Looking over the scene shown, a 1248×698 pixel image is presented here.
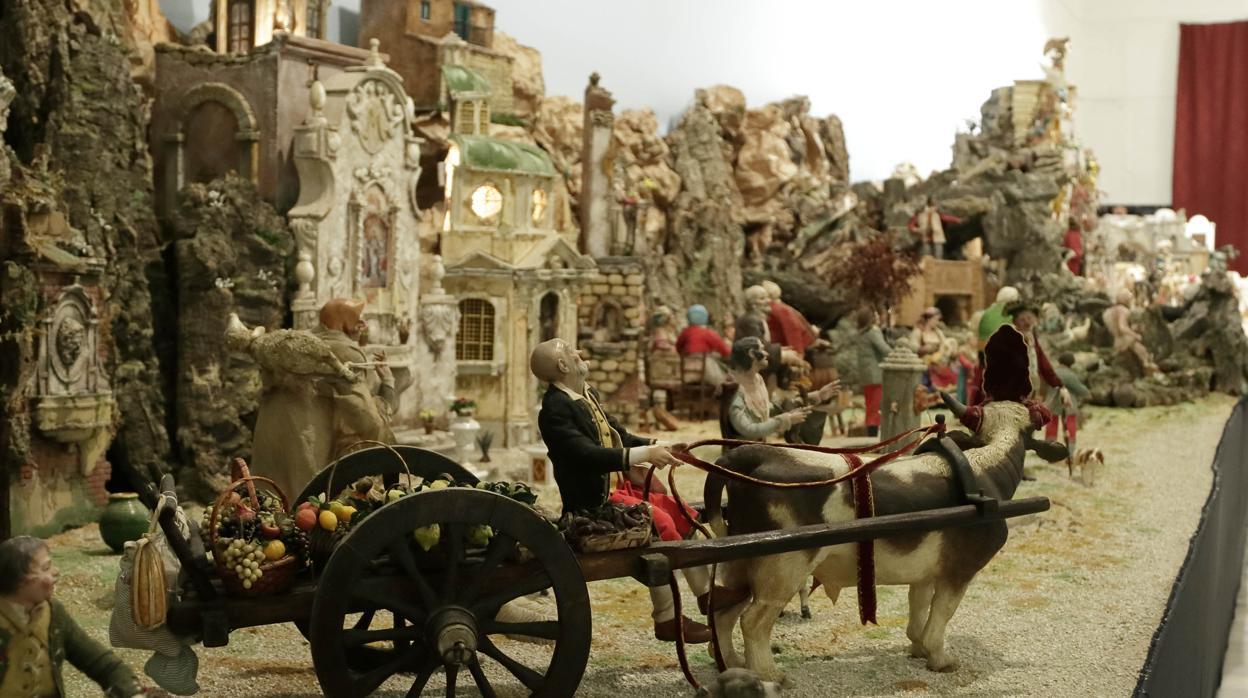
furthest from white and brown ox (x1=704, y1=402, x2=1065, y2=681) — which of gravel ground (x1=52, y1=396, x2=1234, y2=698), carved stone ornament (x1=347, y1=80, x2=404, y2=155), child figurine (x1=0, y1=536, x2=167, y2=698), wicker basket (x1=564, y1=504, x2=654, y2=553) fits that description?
carved stone ornament (x1=347, y1=80, x2=404, y2=155)

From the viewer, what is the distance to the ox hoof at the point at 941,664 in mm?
6605

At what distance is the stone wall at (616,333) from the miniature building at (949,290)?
267 inches

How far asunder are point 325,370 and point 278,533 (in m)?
2.18

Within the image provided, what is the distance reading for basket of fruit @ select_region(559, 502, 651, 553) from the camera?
536 cm

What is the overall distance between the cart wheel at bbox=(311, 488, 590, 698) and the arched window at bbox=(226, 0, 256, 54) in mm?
9106

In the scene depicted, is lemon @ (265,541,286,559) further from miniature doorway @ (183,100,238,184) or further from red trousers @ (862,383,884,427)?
red trousers @ (862,383,884,427)

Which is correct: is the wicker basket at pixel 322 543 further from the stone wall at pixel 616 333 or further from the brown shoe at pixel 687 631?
the stone wall at pixel 616 333

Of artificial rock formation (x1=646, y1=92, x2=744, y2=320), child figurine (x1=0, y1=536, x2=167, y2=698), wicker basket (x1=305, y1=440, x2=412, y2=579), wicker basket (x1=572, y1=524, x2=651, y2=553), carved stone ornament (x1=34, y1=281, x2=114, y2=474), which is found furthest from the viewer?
artificial rock formation (x1=646, y1=92, x2=744, y2=320)

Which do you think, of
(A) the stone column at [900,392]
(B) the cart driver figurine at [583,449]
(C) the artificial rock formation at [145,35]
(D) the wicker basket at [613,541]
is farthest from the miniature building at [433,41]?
(D) the wicker basket at [613,541]

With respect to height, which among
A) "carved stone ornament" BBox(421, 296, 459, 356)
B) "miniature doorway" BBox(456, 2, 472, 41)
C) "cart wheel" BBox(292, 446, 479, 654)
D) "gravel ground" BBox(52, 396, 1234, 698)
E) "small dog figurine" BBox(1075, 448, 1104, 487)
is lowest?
"gravel ground" BBox(52, 396, 1234, 698)

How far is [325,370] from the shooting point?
23.3ft

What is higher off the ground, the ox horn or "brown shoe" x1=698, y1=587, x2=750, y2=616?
the ox horn

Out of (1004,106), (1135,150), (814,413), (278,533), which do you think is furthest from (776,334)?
(1135,150)

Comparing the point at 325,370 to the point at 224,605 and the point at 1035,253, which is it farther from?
the point at 1035,253
